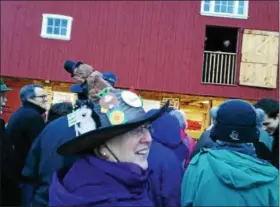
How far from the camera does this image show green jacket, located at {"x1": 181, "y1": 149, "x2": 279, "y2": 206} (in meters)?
2.51

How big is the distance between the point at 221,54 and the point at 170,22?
2218 mm

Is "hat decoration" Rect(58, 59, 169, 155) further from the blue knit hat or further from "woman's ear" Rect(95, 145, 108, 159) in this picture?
the blue knit hat

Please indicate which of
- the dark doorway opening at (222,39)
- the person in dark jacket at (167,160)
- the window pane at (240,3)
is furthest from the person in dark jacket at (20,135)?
the window pane at (240,3)

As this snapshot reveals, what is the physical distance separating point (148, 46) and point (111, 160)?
14.6m

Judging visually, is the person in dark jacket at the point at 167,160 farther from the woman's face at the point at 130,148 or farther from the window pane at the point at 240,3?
the window pane at the point at 240,3

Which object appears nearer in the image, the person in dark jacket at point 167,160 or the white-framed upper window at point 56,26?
the person in dark jacket at point 167,160

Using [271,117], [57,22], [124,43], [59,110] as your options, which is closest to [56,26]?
[57,22]

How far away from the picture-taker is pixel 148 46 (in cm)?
1661

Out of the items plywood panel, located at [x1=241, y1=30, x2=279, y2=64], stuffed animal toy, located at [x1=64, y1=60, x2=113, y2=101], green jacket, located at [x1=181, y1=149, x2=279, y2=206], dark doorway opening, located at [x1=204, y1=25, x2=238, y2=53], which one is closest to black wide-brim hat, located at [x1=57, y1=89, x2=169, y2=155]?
green jacket, located at [x1=181, y1=149, x2=279, y2=206]

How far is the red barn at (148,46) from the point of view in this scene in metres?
16.5

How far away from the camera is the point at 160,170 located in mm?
3188

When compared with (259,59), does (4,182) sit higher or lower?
lower

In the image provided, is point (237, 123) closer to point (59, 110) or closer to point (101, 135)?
point (101, 135)

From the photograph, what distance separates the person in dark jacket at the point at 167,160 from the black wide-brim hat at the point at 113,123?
97cm
